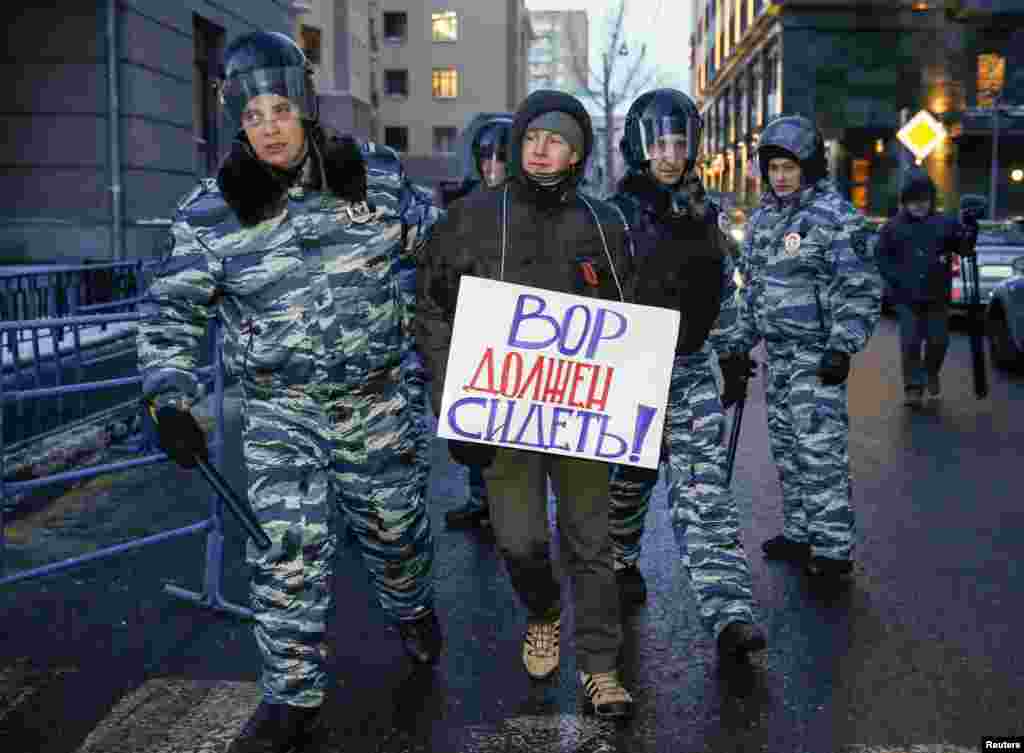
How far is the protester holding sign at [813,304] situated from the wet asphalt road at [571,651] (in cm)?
37

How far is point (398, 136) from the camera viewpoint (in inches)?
2653

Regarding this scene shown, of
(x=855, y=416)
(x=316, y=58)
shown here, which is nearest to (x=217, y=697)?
(x=855, y=416)

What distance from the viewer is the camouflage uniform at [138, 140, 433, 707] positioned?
3674 millimetres

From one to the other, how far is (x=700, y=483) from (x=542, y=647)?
92 centimetres

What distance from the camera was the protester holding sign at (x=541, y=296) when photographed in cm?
379

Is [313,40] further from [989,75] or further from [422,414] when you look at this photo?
[422,414]

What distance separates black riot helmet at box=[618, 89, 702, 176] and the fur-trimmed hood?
1.14 m

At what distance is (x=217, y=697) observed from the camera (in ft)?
13.1

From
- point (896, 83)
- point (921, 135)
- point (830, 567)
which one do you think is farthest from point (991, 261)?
point (896, 83)

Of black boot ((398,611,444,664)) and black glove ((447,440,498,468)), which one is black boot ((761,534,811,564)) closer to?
black boot ((398,611,444,664))

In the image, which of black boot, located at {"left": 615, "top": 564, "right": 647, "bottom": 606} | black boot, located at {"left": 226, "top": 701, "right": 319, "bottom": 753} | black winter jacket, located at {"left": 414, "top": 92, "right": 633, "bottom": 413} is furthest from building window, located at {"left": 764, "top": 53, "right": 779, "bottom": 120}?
black boot, located at {"left": 226, "top": 701, "right": 319, "bottom": 753}

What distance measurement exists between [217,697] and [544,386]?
1483 millimetres

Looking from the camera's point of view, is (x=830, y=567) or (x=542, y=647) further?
(x=830, y=567)

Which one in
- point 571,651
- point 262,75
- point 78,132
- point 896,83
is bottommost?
point 571,651
